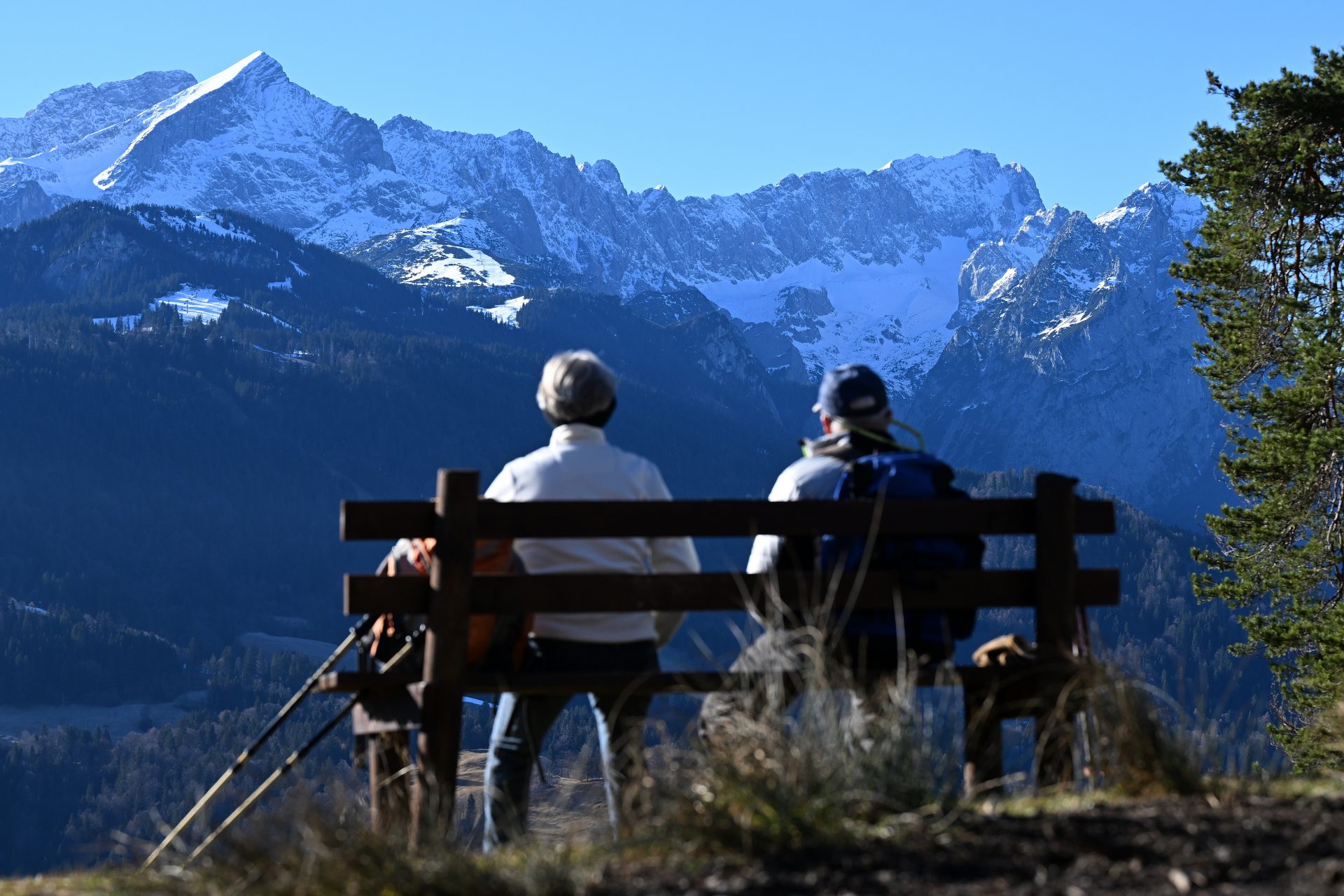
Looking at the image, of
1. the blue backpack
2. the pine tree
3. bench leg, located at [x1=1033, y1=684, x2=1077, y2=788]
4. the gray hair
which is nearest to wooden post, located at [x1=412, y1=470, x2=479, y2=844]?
the gray hair

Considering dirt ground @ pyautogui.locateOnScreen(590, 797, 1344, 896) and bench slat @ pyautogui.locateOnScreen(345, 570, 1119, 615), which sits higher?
bench slat @ pyautogui.locateOnScreen(345, 570, 1119, 615)

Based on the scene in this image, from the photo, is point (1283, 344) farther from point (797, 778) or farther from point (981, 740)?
point (797, 778)

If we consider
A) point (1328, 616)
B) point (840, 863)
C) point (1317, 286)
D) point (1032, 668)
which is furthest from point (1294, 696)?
point (840, 863)

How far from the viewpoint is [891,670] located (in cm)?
535

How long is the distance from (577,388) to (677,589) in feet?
2.85

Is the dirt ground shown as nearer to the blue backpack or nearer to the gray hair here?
the blue backpack

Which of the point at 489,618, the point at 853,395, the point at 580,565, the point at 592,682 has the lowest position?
the point at 592,682

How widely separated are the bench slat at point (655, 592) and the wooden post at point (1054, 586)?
0.26ft

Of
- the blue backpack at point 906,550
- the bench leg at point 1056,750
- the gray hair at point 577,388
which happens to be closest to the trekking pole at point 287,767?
the gray hair at point 577,388

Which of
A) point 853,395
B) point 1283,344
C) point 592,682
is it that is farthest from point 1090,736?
point 1283,344

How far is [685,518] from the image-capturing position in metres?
5.26

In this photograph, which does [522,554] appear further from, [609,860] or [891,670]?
[609,860]

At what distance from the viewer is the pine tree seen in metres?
21.5

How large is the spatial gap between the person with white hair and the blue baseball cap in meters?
0.66
